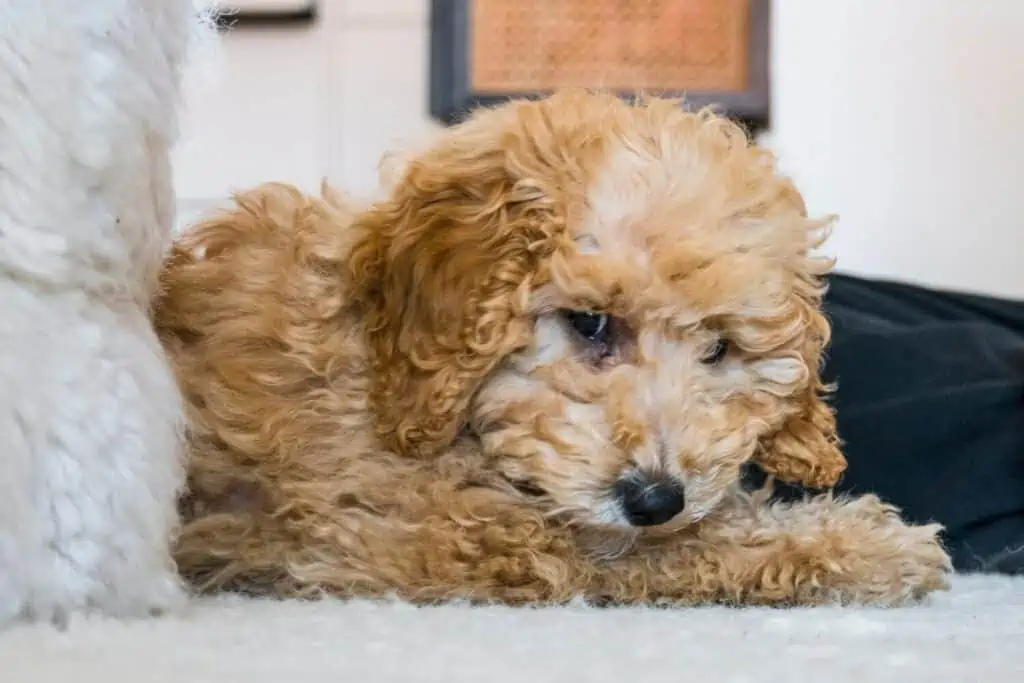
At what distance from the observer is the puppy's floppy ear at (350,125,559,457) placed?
56.9 inches

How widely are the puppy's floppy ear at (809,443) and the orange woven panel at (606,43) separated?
56.5 inches

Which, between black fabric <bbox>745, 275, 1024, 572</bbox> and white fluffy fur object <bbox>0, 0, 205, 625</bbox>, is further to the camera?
black fabric <bbox>745, 275, 1024, 572</bbox>

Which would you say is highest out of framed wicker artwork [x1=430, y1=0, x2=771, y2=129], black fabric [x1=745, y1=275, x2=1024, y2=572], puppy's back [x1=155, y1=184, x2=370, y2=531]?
framed wicker artwork [x1=430, y1=0, x2=771, y2=129]

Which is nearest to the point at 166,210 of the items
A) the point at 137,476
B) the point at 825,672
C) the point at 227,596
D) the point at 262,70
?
the point at 137,476

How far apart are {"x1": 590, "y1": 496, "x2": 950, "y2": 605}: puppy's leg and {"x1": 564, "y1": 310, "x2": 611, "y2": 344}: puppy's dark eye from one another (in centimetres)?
29

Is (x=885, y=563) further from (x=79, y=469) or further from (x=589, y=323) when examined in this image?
(x=79, y=469)

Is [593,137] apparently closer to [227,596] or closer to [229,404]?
[229,404]

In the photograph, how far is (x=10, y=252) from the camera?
117 centimetres

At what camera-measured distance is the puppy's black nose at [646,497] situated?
1.36m

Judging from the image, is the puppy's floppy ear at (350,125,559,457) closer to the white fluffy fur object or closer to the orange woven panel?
the white fluffy fur object

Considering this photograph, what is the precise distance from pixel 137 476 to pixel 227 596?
284 mm

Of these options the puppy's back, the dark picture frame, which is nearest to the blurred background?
the dark picture frame

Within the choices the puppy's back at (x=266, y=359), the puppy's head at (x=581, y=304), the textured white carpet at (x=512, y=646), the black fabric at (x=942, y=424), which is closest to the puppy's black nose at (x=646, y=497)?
the puppy's head at (x=581, y=304)

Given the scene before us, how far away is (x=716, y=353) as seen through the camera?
1.59m
